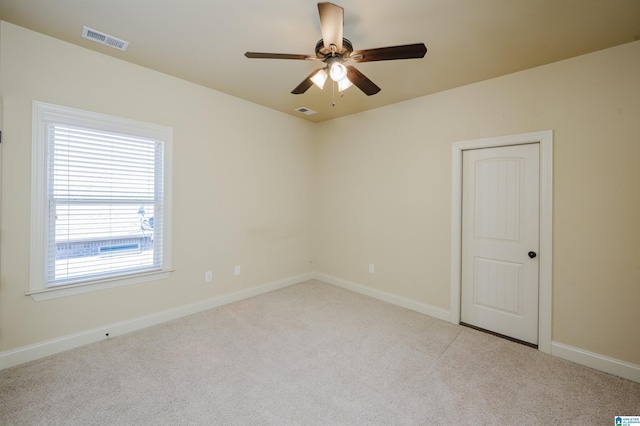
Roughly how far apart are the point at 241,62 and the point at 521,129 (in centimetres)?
291

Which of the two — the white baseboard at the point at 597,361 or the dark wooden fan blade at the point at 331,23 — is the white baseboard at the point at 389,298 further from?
the dark wooden fan blade at the point at 331,23

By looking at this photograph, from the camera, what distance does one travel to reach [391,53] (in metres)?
1.75

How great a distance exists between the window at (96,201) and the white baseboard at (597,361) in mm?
4092

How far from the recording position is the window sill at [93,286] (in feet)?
7.66

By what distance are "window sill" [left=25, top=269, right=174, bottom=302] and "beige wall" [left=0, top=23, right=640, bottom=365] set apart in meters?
0.06

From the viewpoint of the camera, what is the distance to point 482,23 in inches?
80.0

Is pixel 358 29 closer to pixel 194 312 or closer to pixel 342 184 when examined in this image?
pixel 342 184

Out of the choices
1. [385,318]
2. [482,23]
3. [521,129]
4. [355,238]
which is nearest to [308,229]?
[355,238]

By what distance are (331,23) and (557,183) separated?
2525 mm

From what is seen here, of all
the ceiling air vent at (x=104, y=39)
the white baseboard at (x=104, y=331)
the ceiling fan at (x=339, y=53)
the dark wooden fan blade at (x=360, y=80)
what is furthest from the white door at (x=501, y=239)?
the ceiling air vent at (x=104, y=39)

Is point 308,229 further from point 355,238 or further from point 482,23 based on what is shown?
point 482,23

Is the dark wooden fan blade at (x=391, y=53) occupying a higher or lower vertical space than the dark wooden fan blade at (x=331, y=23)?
lower

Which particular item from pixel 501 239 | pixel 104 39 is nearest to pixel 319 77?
pixel 104 39

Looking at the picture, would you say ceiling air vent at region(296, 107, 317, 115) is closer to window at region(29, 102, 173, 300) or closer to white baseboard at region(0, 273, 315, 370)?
window at region(29, 102, 173, 300)
